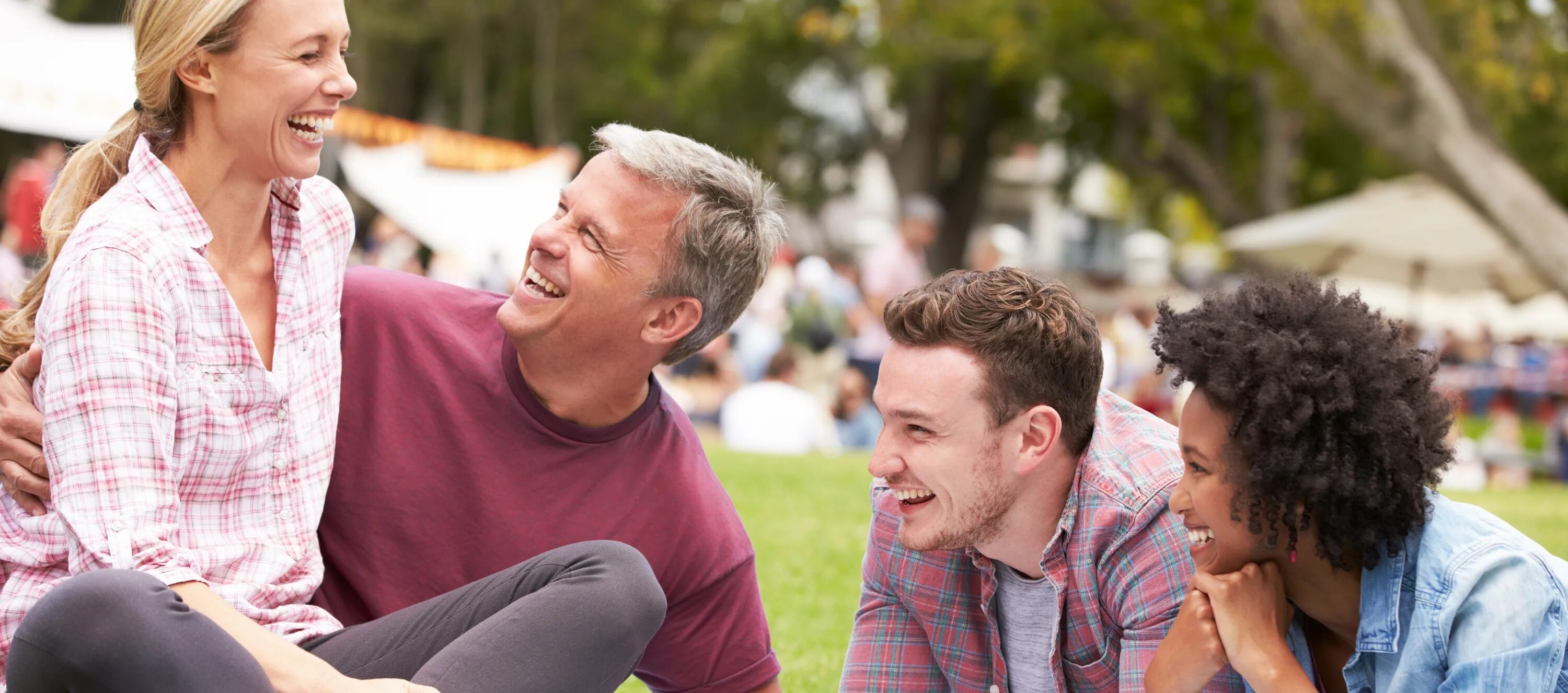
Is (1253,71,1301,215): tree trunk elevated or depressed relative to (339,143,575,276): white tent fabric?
elevated

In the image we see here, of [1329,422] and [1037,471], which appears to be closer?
[1329,422]

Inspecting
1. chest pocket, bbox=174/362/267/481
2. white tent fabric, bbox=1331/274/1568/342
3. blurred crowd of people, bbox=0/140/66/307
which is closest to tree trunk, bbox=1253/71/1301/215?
white tent fabric, bbox=1331/274/1568/342

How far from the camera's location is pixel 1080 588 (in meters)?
3.18

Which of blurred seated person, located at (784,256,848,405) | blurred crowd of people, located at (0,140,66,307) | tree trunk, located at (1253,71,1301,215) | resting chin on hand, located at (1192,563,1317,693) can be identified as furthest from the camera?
tree trunk, located at (1253,71,1301,215)

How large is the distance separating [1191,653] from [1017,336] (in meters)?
0.76

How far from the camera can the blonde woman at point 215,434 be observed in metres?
2.62

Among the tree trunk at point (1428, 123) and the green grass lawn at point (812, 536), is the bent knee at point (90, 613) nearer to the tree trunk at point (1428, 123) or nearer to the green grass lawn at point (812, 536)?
the green grass lawn at point (812, 536)

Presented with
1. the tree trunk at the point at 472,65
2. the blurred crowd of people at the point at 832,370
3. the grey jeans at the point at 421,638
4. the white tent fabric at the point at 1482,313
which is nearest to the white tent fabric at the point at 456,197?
the blurred crowd of people at the point at 832,370

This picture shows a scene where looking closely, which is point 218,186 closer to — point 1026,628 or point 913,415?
point 913,415

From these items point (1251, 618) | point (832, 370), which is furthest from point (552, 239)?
point (832, 370)

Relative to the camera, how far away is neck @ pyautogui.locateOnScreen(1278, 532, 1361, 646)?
292cm

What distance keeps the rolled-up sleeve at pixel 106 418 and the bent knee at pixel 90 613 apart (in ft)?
0.70

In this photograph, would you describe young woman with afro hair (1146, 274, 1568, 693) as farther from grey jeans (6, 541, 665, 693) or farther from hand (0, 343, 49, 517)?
hand (0, 343, 49, 517)

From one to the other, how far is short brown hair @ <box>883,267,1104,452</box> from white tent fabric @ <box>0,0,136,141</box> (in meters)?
13.0
